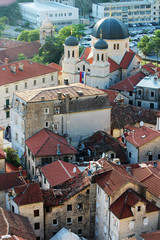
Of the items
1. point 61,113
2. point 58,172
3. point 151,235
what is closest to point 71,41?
point 61,113

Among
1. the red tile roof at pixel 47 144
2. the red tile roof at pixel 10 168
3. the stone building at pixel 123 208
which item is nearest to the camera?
the stone building at pixel 123 208

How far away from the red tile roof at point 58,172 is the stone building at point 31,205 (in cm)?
499

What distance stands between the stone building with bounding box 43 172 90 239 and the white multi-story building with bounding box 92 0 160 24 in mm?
130951

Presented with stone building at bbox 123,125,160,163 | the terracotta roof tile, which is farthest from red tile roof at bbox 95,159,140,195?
the terracotta roof tile

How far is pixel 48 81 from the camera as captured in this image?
94438 mm

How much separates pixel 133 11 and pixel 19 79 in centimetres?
10173

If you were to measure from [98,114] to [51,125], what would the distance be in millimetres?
6985

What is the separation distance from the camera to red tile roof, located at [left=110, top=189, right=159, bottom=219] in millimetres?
50906

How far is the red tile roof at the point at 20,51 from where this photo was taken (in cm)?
11688

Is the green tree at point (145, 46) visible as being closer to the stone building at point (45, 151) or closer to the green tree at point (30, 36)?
the green tree at point (30, 36)

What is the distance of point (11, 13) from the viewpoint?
17900 centimetres

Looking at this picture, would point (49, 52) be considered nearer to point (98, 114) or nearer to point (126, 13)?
point (98, 114)

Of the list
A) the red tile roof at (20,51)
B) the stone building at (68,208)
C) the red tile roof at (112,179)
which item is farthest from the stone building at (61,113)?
the red tile roof at (20,51)

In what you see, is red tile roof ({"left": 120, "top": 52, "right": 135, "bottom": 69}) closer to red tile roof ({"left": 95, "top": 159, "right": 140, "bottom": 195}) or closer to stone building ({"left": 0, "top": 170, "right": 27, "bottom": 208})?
stone building ({"left": 0, "top": 170, "right": 27, "bottom": 208})
